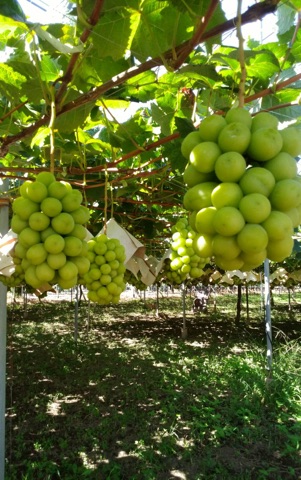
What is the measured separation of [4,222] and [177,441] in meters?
3.36

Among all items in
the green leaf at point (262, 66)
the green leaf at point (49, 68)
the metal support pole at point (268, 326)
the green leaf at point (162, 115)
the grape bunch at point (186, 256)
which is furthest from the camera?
the metal support pole at point (268, 326)

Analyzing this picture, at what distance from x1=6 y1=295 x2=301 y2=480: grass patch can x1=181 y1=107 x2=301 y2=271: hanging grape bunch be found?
12.2 ft

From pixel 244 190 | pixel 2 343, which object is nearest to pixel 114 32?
pixel 244 190

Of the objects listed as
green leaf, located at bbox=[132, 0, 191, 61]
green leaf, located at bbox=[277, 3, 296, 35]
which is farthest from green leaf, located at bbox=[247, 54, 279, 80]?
green leaf, located at bbox=[132, 0, 191, 61]

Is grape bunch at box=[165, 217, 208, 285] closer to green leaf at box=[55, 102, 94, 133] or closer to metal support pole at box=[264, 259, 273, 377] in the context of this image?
green leaf at box=[55, 102, 94, 133]

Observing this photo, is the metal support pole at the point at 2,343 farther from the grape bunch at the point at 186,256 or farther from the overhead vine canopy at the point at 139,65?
the grape bunch at the point at 186,256

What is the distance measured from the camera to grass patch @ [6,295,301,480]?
393 centimetres

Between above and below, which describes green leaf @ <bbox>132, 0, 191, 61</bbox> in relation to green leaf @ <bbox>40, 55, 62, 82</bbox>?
below

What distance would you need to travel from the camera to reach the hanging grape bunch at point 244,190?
699 millimetres

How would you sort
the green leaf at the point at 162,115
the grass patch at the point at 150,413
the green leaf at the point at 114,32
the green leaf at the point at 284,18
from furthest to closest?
1. the grass patch at the point at 150,413
2. the green leaf at the point at 162,115
3. the green leaf at the point at 284,18
4. the green leaf at the point at 114,32

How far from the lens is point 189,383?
6359 millimetres

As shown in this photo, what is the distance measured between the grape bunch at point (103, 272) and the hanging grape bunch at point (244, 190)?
1102 mm

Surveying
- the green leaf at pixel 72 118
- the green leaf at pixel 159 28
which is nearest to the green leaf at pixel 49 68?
the green leaf at pixel 72 118

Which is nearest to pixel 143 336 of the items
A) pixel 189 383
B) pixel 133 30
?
pixel 189 383
